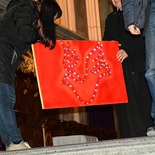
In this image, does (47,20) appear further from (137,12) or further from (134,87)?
Result: (134,87)

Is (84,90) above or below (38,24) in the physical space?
below

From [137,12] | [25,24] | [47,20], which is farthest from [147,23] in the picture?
[25,24]

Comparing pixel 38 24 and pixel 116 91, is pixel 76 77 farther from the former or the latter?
pixel 38 24

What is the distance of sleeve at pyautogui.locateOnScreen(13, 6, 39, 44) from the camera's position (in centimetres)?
479

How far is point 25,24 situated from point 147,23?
3.53 ft

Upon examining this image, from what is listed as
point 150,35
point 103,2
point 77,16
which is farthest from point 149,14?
point 103,2

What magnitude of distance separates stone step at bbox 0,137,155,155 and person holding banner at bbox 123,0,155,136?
3.33 feet

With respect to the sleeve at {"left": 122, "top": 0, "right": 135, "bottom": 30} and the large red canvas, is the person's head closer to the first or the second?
the large red canvas

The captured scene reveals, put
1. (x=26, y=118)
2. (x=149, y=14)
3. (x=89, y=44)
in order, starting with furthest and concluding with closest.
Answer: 1. (x=26, y=118)
2. (x=89, y=44)
3. (x=149, y=14)

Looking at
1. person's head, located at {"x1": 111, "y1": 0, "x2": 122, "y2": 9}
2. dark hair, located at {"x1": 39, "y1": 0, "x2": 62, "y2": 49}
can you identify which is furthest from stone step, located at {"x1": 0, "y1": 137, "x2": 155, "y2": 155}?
person's head, located at {"x1": 111, "y1": 0, "x2": 122, "y2": 9}

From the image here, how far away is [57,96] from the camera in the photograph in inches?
232

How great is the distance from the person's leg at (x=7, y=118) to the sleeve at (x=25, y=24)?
469 mm

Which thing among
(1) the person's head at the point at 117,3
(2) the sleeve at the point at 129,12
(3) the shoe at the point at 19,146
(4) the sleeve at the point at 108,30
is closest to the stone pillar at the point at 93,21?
(4) the sleeve at the point at 108,30

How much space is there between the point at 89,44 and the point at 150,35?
170cm
